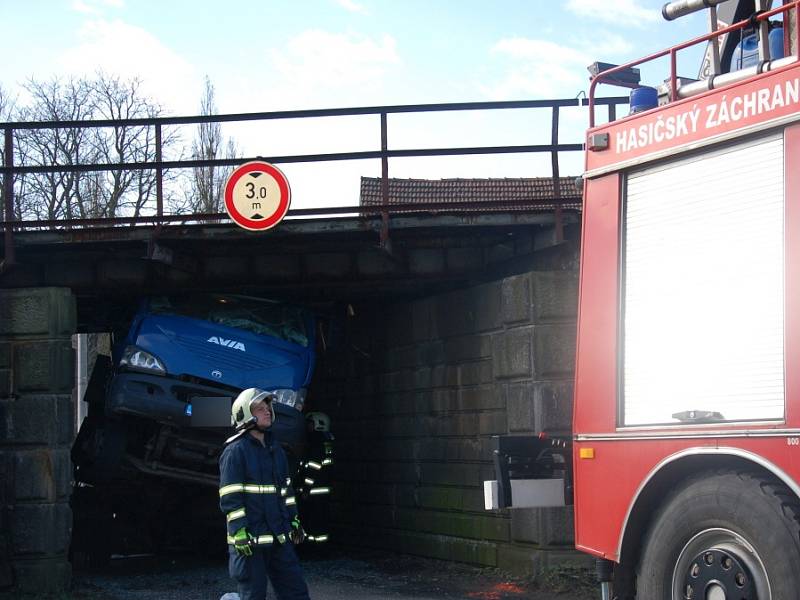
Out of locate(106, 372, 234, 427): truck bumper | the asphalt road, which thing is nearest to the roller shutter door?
the asphalt road

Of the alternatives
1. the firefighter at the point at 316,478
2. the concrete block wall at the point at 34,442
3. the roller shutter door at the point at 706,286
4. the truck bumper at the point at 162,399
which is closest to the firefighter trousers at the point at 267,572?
the roller shutter door at the point at 706,286

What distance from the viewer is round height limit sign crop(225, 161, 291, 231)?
39.5 ft

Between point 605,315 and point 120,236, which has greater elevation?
point 120,236

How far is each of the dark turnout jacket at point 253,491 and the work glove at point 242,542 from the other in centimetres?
3

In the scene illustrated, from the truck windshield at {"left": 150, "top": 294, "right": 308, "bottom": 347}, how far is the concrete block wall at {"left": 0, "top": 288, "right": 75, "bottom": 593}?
1.53 m

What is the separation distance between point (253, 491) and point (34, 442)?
5572 mm

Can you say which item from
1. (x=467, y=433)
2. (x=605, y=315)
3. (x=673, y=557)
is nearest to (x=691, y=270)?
(x=605, y=315)

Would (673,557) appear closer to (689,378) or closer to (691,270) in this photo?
(689,378)

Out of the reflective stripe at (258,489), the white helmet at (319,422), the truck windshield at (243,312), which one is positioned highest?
the truck windshield at (243,312)

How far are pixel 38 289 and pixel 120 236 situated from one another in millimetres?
988

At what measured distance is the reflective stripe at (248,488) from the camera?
23.5 ft

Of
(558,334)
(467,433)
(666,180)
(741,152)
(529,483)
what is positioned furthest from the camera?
(467,433)

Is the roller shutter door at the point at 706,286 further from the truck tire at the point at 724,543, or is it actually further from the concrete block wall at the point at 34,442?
the concrete block wall at the point at 34,442

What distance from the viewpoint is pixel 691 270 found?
5.86 m
